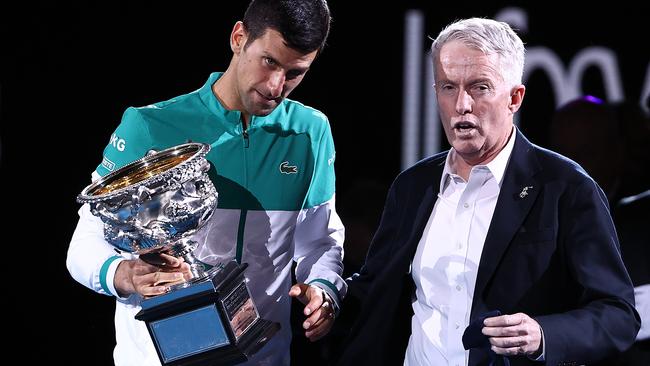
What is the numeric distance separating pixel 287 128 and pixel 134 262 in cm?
52

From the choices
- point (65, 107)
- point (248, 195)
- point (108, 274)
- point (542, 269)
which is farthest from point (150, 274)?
point (65, 107)

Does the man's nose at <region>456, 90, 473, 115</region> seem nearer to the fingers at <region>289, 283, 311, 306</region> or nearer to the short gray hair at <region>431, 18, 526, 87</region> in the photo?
the short gray hair at <region>431, 18, 526, 87</region>

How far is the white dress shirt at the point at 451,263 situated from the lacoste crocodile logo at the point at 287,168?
37 centimetres

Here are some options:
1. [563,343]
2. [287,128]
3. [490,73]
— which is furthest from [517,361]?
[287,128]

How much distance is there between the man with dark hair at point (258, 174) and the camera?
234cm

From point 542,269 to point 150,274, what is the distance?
83cm

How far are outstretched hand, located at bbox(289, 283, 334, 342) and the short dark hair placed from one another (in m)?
0.56

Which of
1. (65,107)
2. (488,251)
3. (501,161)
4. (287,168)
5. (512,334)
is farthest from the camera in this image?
(65,107)

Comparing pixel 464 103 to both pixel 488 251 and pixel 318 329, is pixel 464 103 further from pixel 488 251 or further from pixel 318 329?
pixel 318 329

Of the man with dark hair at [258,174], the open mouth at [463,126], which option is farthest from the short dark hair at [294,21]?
the open mouth at [463,126]

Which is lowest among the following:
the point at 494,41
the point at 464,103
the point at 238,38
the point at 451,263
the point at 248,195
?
the point at 451,263

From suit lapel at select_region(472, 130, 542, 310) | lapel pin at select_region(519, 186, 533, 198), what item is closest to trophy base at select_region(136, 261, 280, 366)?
suit lapel at select_region(472, 130, 542, 310)

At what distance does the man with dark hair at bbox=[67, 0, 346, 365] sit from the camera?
234 centimetres

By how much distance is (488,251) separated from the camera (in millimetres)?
2170
